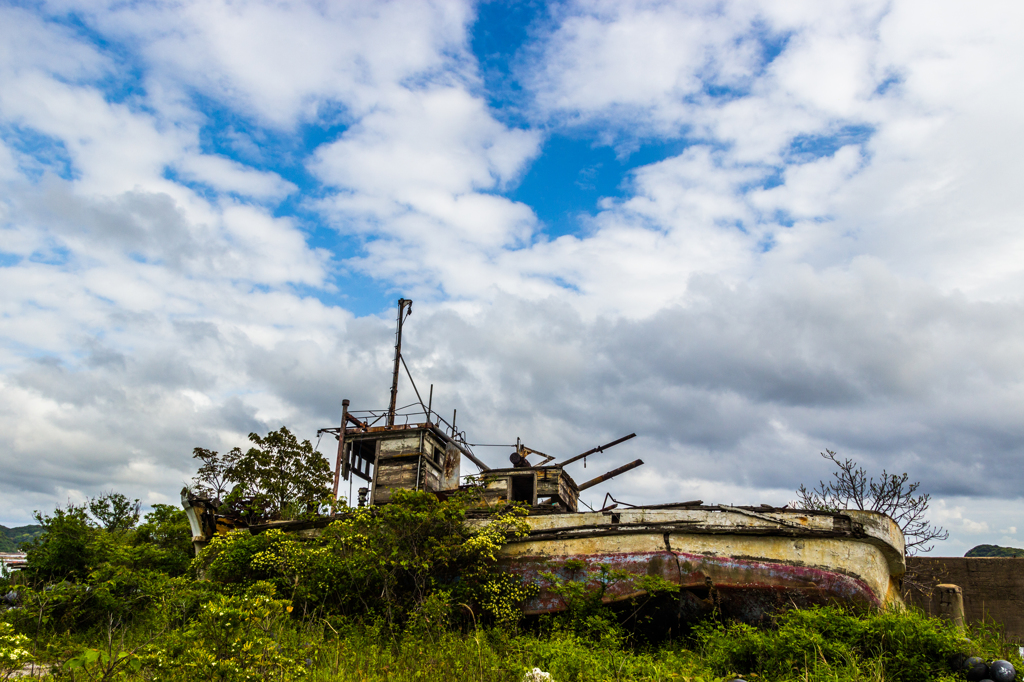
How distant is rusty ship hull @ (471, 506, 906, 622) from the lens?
439 inches

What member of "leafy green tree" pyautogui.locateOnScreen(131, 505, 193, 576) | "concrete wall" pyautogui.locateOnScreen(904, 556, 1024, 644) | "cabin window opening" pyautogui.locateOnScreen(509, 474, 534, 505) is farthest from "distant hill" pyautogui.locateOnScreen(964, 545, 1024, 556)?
"leafy green tree" pyautogui.locateOnScreen(131, 505, 193, 576)

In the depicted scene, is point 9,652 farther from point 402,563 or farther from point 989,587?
point 989,587

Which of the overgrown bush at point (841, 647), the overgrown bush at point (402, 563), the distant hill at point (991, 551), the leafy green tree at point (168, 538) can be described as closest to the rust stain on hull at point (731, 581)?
the overgrown bush at point (402, 563)

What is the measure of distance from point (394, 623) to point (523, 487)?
28.7 ft

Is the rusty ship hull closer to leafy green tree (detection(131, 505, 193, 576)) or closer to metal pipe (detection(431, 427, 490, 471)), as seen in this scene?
metal pipe (detection(431, 427, 490, 471))

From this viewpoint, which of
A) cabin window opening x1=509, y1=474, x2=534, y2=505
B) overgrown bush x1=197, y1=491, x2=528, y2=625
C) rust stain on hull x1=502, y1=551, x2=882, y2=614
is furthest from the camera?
cabin window opening x1=509, y1=474, x2=534, y2=505

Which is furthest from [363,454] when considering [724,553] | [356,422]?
[724,553]

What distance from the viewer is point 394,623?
12.0m

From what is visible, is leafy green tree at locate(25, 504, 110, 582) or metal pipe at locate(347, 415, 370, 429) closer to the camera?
leafy green tree at locate(25, 504, 110, 582)

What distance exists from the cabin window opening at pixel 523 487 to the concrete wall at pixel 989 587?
10.9 m

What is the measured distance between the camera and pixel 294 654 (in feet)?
23.0

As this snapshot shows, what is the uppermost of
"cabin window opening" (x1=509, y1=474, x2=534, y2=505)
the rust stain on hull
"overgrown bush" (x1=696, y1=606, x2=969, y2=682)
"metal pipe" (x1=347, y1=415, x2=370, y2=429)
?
"metal pipe" (x1=347, y1=415, x2=370, y2=429)

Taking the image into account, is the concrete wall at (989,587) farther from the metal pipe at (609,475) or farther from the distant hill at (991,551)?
the distant hill at (991,551)

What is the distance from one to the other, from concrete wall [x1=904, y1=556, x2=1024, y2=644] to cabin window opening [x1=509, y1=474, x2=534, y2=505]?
10902mm
